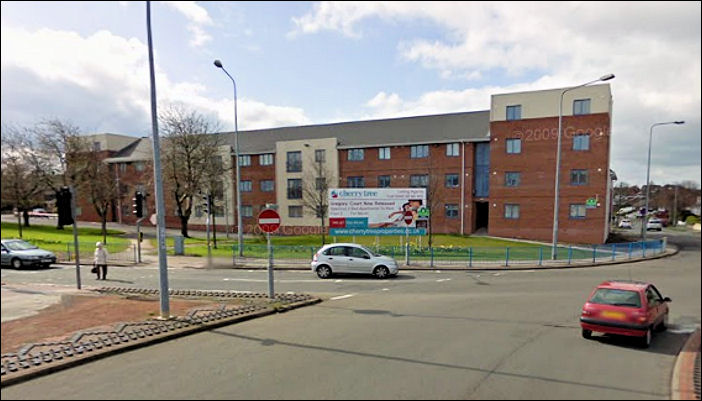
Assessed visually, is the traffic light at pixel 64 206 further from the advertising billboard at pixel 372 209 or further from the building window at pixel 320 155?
the building window at pixel 320 155

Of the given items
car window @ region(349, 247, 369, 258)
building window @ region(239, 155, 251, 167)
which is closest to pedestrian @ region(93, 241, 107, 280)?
car window @ region(349, 247, 369, 258)

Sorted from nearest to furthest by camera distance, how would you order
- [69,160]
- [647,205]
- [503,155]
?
[647,205], [69,160], [503,155]

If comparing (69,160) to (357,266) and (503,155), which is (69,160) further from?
(503,155)

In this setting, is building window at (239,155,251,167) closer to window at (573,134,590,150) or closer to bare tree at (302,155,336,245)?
bare tree at (302,155,336,245)

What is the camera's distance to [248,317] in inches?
344

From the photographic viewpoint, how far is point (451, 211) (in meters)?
36.5

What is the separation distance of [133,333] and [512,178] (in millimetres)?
32099

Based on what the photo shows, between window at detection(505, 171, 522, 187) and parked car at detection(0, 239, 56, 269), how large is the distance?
108ft

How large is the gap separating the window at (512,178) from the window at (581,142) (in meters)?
5.68

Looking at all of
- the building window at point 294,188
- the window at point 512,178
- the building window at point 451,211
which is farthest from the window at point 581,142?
the building window at point 294,188

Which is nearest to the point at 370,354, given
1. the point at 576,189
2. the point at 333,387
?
the point at 333,387

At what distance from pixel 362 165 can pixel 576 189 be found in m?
19.7

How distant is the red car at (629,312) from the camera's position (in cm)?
639

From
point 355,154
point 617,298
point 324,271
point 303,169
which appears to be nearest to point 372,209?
point 324,271
